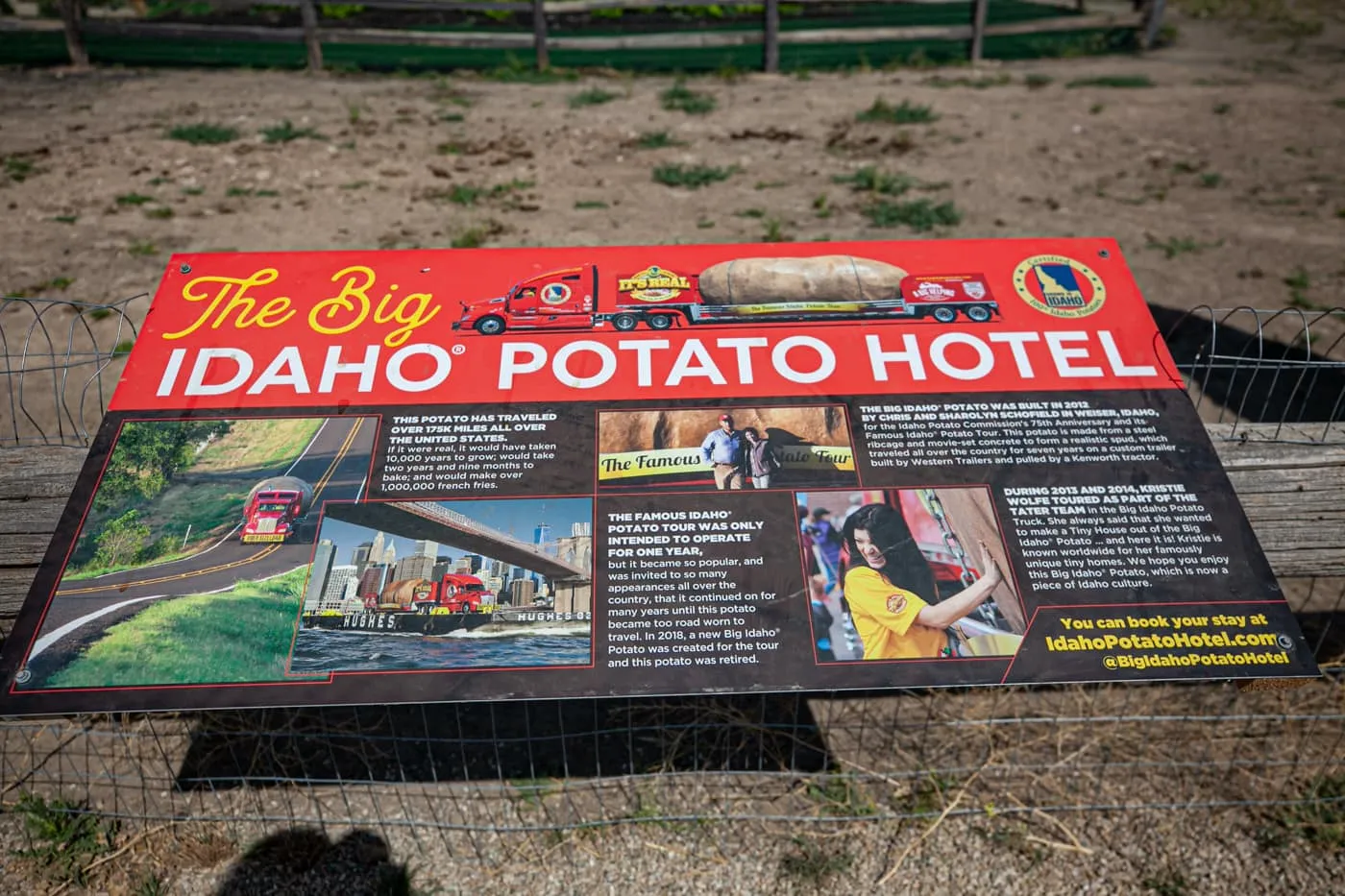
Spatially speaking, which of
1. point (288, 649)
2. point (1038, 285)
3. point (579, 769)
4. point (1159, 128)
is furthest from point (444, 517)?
point (1159, 128)

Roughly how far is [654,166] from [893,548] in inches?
302

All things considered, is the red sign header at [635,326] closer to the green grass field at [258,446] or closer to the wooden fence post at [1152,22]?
the green grass field at [258,446]

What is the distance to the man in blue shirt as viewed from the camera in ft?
11.1

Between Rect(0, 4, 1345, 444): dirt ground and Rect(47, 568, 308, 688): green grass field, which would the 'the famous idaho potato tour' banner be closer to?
Rect(47, 568, 308, 688): green grass field

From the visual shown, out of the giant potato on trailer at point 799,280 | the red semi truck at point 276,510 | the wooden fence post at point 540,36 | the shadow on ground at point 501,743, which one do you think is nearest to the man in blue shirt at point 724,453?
the giant potato on trailer at point 799,280

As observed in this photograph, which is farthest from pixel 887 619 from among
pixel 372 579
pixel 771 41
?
pixel 771 41

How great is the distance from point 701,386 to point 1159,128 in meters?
9.98

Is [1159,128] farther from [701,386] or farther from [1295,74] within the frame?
[701,386]

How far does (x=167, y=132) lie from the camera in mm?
10742

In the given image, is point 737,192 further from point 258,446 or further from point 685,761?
point 258,446

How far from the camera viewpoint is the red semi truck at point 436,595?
315 cm

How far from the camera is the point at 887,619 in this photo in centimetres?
315

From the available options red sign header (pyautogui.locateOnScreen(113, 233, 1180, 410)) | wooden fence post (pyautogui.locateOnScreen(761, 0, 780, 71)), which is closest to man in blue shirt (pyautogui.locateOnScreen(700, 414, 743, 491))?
red sign header (pyautogui.locateOnScreen(113, 233, 1180, 410))

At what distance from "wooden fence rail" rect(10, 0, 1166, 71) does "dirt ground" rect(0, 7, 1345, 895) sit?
74cm
